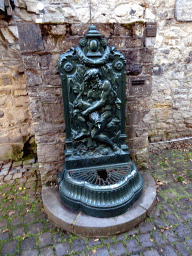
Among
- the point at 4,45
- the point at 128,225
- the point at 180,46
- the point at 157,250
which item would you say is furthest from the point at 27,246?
the point at 180,46

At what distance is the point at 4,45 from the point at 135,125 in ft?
8.63

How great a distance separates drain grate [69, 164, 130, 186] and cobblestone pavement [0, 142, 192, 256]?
0.60m

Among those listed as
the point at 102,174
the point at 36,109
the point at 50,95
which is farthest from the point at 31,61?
the point at 102,174

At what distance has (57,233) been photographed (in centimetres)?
221

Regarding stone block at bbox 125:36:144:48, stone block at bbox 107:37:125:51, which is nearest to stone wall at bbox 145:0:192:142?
stone block at bbox 125:36:144:48

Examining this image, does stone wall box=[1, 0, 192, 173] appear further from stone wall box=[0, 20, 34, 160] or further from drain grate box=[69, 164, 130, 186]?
drain grate box=[69, 164, 130, 186]

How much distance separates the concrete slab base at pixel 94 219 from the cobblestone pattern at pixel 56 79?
0.64m

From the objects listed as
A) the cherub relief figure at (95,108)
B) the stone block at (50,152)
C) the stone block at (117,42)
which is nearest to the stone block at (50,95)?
the cherub relief figure at (95,108)

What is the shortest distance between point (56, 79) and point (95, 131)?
860 millimetres

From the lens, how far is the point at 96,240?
83.3 inches

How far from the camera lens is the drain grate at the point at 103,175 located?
7.70 ft

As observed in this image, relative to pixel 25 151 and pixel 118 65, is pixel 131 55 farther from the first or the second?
pixel 25 151

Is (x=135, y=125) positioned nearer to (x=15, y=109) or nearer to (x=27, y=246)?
(x=27, y=246)

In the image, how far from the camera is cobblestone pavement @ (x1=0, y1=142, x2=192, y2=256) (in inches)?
79.3
